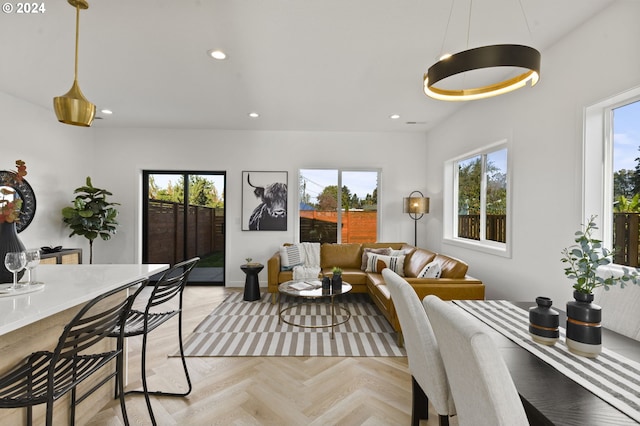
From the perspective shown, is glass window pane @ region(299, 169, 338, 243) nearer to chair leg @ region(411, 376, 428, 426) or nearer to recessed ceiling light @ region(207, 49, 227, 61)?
recessed ceiling light @ region(207, 49, 227, 61)

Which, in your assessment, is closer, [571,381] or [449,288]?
[571,381]

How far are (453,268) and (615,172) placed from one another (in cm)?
149

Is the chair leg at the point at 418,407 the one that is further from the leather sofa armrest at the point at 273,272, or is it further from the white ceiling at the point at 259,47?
the leather sofa armrest at the point at 273,272

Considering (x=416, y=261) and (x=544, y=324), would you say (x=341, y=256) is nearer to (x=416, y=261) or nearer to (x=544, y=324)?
(x=416, y=261)

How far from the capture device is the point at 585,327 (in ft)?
3.91

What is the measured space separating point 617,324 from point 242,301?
3.93 m

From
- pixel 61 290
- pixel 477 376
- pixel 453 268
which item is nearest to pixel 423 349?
pixel 477 376

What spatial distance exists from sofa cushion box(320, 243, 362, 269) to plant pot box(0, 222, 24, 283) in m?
3.63

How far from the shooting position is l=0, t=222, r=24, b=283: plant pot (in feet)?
4.76

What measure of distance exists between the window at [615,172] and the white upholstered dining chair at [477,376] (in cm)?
203

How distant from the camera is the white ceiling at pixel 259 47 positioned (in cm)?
204

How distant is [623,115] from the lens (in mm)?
2141

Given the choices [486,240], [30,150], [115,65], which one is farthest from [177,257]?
[486,240]

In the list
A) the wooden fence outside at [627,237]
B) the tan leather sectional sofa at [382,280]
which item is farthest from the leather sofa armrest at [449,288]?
the wooden fence outside at [627,237]
